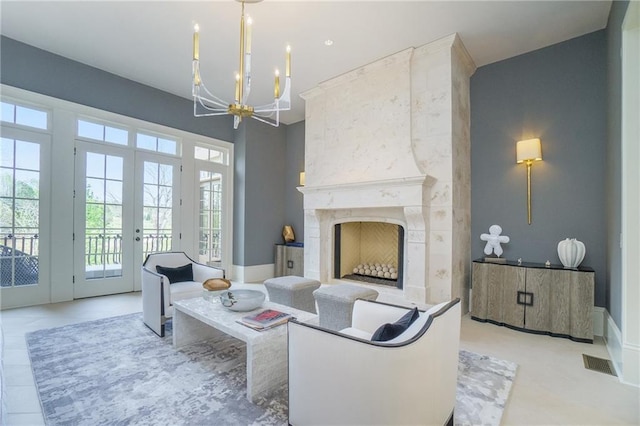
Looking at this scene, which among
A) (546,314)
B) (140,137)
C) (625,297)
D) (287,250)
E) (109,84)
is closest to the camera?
(625,297)

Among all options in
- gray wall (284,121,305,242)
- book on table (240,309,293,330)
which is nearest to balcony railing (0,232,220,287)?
gray wall (284,121,305,242)

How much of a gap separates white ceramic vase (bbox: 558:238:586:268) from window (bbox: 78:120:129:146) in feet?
19.5

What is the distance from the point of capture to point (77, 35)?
3.58 metres

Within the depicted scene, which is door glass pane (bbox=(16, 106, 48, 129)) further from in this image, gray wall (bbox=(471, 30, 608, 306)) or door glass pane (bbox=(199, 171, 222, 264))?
gray wall (bbox=(471, 30, 608, 306))

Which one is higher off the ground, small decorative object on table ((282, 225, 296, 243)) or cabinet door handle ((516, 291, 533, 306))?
small decorative object on table ((282, 225, 296, 243))

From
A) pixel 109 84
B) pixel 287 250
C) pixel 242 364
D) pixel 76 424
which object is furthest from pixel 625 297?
pixel 109 84

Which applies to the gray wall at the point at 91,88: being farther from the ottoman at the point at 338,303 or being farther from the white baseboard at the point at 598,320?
the white baseboard at the point at 598,320

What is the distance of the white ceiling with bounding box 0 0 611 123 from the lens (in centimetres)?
304

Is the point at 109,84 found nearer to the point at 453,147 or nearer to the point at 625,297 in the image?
the point at 453,147

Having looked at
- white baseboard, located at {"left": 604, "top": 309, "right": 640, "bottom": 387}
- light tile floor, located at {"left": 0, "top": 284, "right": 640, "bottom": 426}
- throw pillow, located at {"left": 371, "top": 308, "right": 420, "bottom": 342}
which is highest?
throw pillow, located at {"left": 371, "top": 308, "right": 420, "bottom": 342}

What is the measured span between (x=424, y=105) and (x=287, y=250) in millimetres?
3513

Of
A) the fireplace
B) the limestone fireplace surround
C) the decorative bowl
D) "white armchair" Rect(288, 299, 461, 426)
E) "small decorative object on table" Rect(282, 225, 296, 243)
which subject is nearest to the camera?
"white armchair" Rect(288, 299, 461, 426)

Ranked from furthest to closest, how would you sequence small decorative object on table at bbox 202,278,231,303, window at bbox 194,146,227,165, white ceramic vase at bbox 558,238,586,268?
1. window at bbox 194,146,227,165
2. white ceramic vase at bbox 558,238,586,268
3. small decorative object on table at bbox 202,278,231,303

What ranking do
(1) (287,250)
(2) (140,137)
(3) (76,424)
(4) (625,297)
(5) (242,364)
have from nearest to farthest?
(3) (76,424), (4) (625,297), (5) (242,364), (2) (140,137), (1) (287,250)
